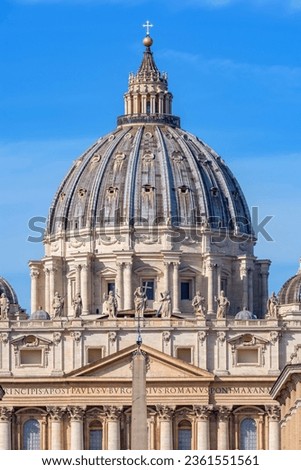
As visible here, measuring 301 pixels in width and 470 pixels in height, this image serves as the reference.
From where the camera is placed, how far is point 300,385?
154750 millimetres
